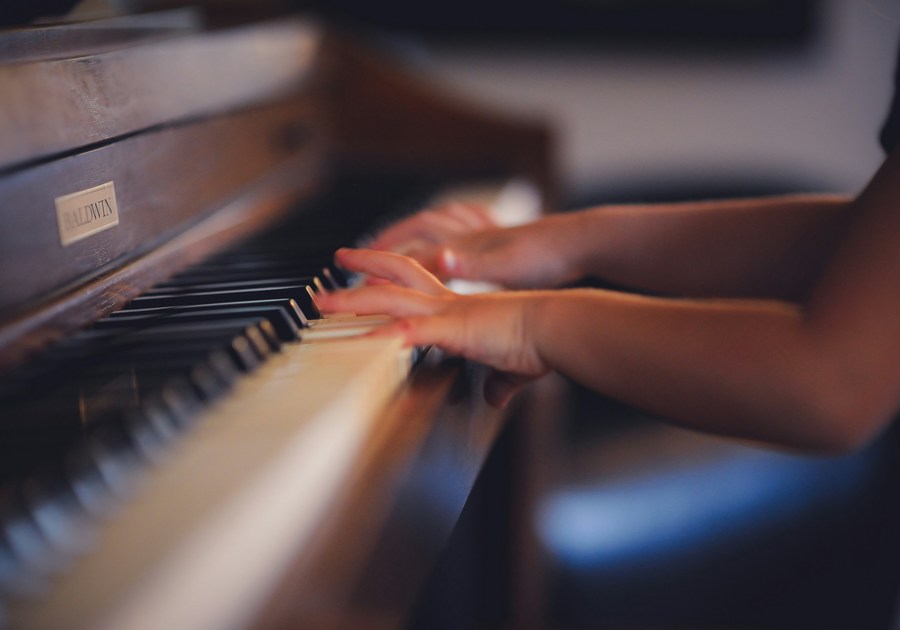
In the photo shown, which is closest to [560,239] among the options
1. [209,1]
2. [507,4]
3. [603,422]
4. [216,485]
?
[216,485]

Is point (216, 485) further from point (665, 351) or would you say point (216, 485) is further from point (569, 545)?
point (569, 545)

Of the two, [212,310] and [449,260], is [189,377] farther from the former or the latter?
[449,260]

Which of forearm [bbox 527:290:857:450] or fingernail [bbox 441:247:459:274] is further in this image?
fingernail [bbox 441:247:459:274]

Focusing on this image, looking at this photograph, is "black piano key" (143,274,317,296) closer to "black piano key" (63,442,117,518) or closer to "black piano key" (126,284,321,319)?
"black piano key" (126,284,321,319)

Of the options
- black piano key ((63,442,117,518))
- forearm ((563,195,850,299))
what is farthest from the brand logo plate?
forearm ((563,195,850,299))

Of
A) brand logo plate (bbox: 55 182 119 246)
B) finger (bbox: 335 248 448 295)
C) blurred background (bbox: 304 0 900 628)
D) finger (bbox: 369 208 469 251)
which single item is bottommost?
blurred background (bbox: 304 0 900 628)

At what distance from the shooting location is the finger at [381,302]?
64 cm

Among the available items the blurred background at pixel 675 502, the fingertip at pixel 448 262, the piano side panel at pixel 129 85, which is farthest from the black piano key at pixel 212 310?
the blurred background at pixel 675 502

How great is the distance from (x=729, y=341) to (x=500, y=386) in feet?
0.69

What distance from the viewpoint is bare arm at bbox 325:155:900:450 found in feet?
1.94

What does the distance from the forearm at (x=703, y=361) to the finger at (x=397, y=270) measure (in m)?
0.09

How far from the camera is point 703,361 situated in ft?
2.04

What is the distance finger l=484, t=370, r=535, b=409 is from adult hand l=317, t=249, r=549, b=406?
49 mm

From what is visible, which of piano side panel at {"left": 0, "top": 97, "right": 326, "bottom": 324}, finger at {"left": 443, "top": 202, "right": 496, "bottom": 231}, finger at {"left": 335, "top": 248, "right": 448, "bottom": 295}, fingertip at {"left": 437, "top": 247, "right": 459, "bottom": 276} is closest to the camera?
piano side panel at {"left": 0, "top": 97, "right": 326, "bottom": 324}
